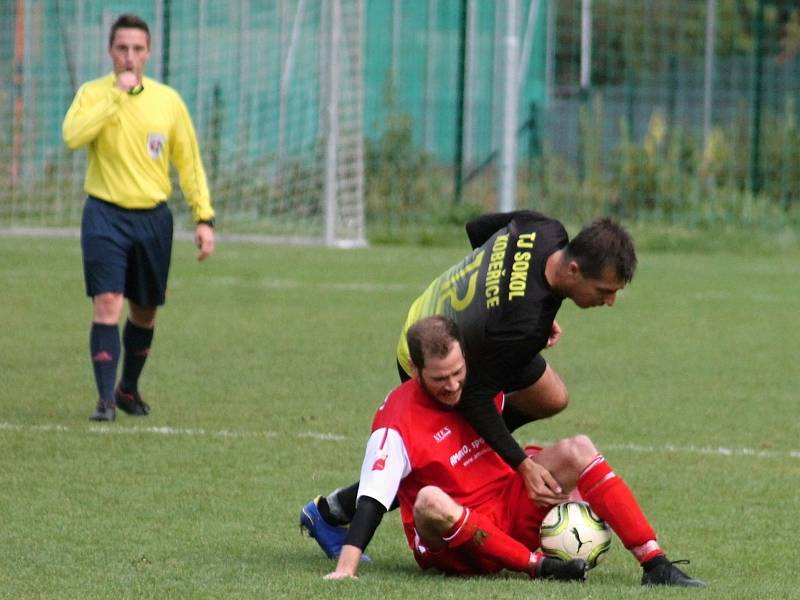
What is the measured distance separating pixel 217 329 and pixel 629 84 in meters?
11.9

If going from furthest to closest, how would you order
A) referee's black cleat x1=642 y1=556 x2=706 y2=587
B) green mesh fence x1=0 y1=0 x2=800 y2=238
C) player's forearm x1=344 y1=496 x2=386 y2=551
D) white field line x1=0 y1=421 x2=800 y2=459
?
green mesh fence x1=0 y1=0 x2=800 y2=238 → white field line x1=0 y1=421 x2=800 y2=459 → player's forearm x1=344 y1=496 x2=386 y2=551 → referee's black cleat x1=642 y1=556 x2=706 y2=587

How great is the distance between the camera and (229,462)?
8023mm

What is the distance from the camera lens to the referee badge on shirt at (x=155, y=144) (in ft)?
30.6

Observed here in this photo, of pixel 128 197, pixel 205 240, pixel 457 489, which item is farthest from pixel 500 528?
pixel 128 197

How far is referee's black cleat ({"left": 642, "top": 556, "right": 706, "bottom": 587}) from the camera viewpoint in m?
5.68

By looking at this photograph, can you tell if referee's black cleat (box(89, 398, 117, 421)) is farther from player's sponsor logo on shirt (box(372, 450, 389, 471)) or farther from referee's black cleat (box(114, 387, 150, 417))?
player's sponsor logo on shirt (box(372, 450, 389, 471))

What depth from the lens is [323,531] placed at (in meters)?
6.34

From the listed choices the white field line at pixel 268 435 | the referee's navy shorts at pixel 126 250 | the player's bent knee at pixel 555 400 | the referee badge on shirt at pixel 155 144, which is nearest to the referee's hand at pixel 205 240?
the referee's navy shorts at pixel 126 250

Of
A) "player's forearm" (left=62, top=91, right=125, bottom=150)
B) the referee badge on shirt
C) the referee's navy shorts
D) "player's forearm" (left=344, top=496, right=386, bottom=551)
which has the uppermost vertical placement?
"player's forearm" (left=62, top=91, right=125, bottom=150)

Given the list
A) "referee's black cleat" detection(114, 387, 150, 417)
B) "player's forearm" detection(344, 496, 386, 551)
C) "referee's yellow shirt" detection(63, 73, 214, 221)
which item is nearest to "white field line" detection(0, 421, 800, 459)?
"referee's black cleat" detection(114, 387, 150, 417)

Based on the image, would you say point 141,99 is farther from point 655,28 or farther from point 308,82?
point 655,28

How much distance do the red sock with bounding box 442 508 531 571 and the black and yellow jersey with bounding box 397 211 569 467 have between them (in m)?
0.23

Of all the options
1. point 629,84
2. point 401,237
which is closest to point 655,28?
point 629,84

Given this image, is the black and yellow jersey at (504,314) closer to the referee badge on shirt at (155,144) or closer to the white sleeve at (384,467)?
the white sleeve at (384,467)
